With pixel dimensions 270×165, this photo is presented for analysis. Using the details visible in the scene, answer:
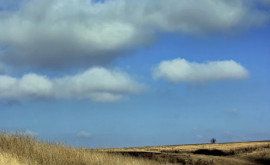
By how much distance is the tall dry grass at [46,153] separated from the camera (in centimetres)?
1966

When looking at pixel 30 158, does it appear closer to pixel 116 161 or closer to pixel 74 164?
pixel 74 164

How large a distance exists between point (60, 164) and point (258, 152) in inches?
1197

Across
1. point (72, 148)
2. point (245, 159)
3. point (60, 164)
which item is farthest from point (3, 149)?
point (245, 159)

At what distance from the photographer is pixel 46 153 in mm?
20812

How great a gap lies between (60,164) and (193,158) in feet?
57.5

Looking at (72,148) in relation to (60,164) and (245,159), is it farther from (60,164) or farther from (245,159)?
(245,159)

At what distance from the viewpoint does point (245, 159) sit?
40344 mm

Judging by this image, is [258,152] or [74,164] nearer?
[74,164]

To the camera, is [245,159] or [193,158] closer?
[193,158]

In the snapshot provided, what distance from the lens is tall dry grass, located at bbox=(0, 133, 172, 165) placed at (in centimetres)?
1966

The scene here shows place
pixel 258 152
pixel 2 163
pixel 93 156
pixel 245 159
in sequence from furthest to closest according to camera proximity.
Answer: pixel 258 152 < pixel 245 159 < pixel 93 156 < pixel 2 163

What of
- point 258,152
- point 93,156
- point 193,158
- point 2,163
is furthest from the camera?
point 258,152

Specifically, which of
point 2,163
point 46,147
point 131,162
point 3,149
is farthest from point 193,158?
point 2,163

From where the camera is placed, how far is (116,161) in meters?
23.8
